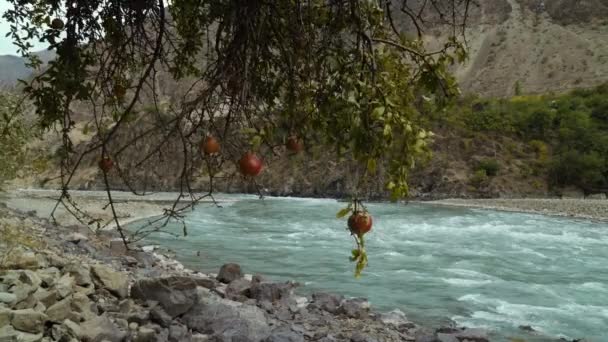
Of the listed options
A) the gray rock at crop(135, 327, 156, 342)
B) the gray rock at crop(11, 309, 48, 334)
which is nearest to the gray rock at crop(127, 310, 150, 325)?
the gray rock at crop(135, 327, 156, 342)

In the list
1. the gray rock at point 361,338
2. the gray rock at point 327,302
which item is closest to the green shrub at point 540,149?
the gray rock at point 327,302

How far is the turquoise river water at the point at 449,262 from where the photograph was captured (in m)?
10.1

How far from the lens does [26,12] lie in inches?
141

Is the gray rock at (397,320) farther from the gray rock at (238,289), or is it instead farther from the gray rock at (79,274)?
the gray rock at (79,274)

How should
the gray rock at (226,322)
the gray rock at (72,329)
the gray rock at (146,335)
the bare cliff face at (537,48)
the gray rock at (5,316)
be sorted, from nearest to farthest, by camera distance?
the gray rock at (5,316), the gray rock at (72,329), the gray rock at (146,335), the gray rock at (226,322), the bare cliff face at (537,48)

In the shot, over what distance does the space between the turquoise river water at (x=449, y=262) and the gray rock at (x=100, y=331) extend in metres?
1.93

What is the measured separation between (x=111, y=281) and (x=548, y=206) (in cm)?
2757

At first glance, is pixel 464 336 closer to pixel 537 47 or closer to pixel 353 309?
pixel 353 309

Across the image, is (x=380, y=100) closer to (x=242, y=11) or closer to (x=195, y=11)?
(x=242, y=11)

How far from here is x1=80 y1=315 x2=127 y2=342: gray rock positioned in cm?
518

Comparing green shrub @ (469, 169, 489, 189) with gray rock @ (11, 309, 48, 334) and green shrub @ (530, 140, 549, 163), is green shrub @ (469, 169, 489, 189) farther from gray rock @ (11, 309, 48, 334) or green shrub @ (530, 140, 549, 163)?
gray rock @ (11, 309, 48, 334)

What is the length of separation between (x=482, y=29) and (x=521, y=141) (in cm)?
3812

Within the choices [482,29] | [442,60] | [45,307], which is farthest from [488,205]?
[482,29]

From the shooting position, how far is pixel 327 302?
941 cm
